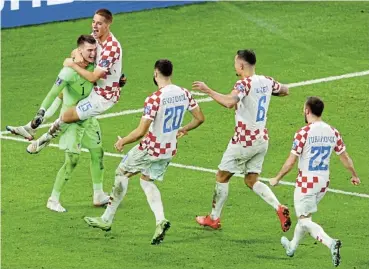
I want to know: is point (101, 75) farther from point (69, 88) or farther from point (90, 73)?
point (69, 88)

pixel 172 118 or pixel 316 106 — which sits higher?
pixel 316 106

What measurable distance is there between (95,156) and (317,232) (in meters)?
3.91

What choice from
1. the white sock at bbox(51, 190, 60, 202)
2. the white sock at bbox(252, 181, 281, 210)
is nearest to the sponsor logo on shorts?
the white sock at bbox(51, 190, 60, 202)

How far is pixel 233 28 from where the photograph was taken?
3053cm

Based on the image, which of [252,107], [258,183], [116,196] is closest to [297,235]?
[258,183]

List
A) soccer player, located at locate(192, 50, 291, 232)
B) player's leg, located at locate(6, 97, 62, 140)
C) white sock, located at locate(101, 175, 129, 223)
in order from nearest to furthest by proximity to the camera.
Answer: soccer player, located at locate(192, 50, 291, 232), white sock, located at locate(101, 175, 129, 223), player's leg, located at locate(6, 97, 62, 140)

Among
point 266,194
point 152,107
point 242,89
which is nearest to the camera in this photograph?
point 152,107

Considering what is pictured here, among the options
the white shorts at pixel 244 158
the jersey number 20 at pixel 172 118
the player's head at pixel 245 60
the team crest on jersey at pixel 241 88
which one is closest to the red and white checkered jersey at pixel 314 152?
the team crest on jersey at pixel 241 88

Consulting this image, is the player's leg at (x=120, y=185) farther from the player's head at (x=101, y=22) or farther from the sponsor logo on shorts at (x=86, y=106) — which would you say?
the player's head at (x=101, y=22)

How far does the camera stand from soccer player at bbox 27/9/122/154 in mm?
20422

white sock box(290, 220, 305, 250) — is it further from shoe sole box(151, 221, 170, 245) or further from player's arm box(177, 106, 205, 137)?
player's arm box(177, 106, 205, 137)

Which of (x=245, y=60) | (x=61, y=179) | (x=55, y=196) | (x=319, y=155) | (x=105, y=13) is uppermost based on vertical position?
(x=105, y=13)

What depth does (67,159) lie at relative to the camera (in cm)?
2069

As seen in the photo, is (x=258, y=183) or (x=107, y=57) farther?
(x=107, y=57)
